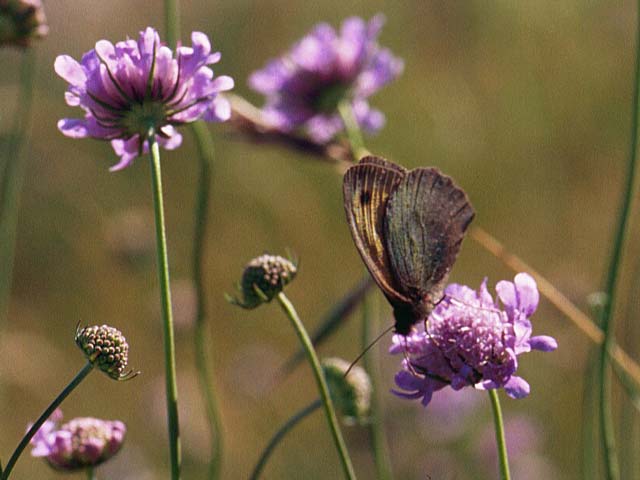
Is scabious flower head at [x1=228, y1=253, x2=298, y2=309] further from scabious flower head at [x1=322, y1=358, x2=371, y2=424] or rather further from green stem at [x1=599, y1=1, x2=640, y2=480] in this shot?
green stem at [x1=599, y1=1, x2=640, y2=480]

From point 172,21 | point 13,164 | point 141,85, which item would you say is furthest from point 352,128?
point 141,85

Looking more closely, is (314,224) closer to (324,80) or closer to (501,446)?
(324,80)

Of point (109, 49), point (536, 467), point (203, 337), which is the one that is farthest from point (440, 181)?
point (536, 467)

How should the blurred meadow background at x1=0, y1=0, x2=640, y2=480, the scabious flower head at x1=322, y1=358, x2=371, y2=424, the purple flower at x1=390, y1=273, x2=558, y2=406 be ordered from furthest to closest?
the blurred meadow background at x1=0, y1=0, x2=640, y2=480 < the scabious flower head at x1=322, y1=358, x2=371, y2=424 < the purple flower at x1=390, y1=273, x2=558, y2=406

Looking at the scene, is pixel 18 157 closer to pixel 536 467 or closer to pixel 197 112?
pixel 197 112

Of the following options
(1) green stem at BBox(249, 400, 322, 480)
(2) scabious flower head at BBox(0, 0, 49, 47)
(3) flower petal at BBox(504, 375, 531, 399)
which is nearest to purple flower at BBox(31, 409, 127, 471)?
(1) green stem at BBox(249, 400, 322, 480)

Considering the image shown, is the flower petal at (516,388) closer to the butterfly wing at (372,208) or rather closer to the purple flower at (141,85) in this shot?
the butterfly wing at (372,208)

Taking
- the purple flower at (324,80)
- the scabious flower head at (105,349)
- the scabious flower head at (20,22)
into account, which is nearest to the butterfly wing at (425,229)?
the scabious flower head at (105,349)
